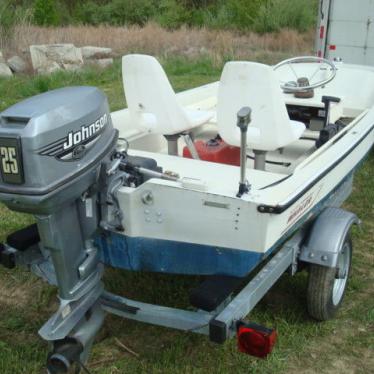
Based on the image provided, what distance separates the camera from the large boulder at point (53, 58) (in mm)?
10211

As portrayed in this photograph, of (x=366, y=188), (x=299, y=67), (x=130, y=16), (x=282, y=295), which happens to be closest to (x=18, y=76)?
(x=299, y=67)

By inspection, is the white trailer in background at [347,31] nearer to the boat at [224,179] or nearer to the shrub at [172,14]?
the boat at [224,179]

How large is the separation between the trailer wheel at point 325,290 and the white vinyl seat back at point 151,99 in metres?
1.10

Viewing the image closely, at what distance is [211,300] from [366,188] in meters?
2.79

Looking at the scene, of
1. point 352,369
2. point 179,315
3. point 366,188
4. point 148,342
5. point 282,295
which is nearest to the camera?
point 179,315

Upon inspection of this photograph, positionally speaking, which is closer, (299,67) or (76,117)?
(76,117)

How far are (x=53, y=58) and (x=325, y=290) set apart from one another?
8790mm

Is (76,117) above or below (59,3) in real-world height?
above

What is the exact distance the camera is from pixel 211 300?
2.19m

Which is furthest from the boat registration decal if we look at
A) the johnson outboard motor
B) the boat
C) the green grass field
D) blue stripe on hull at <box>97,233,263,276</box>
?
the johnson outboard motor

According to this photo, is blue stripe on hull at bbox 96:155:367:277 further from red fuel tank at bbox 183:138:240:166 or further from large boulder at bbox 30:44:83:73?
large boulder at bbox 30:44:83:73

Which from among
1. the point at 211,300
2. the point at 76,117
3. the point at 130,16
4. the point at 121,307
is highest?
the point at 76,117

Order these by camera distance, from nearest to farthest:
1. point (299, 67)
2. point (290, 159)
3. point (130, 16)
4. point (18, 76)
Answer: point (290, 159) < point (299, 67) < point (18, 76) < point (130, 16)

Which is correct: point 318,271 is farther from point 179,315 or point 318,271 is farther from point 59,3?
point 59,3
